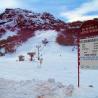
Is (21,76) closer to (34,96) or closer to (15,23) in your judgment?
(34,96)

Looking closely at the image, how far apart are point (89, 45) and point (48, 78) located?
2.54 m

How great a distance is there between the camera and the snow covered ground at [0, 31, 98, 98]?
1096cm

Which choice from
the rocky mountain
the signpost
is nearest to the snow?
the rocky mountain

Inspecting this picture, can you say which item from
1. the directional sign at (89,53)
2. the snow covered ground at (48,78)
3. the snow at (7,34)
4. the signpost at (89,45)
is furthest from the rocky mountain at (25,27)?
the directional sign at (89,53)

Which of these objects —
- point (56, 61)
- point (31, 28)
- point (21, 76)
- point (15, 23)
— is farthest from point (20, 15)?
point (21, 76)

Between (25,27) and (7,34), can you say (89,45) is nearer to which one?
(7,34)

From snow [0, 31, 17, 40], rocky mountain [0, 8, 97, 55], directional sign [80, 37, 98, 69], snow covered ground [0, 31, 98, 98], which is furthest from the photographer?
snow [0, 31, 17, 40]

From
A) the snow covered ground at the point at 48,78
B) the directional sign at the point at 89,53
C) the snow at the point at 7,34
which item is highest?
the snow at the point at 7,34

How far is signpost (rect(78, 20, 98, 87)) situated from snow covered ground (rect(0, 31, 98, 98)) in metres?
0.67

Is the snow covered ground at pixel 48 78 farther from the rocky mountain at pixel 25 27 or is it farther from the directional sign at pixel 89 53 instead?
the rocky mountain at pixel 25 27

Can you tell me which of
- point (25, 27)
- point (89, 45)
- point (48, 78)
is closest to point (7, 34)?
point (25, 27)

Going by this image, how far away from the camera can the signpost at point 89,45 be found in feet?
35.0

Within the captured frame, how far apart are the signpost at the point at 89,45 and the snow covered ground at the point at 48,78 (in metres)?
0.67

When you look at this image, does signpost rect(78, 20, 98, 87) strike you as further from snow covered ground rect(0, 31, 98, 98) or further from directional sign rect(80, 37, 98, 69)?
snow covered ground rect(0, 31, 98, 98)
